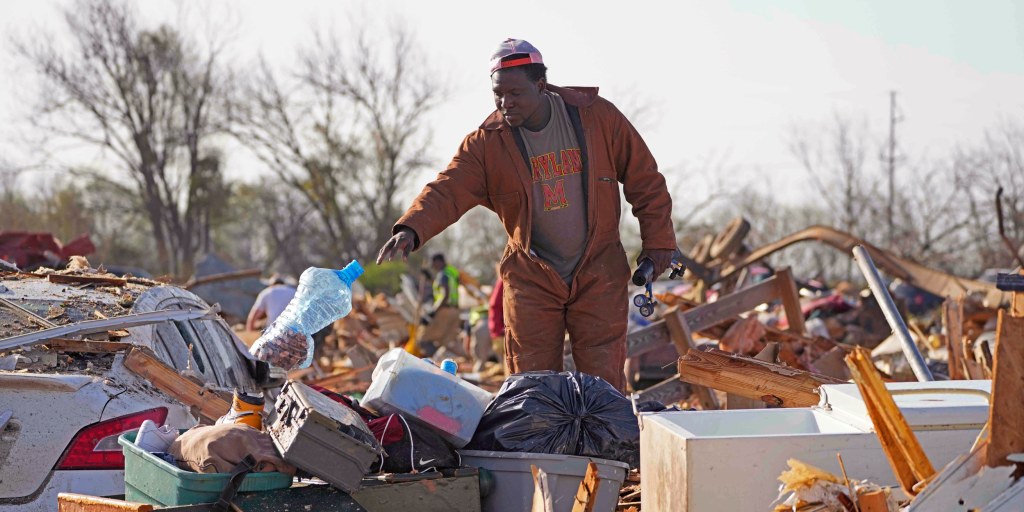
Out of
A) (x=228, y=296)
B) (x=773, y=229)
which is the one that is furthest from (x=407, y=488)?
(x=773, y=229)

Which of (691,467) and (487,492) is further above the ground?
(691,467)

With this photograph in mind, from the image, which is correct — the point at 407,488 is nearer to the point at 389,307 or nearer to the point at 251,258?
the point at 389,307

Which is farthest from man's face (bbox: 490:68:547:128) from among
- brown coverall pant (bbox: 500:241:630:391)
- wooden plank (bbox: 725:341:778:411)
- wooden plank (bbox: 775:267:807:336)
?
wooden plank (bbox: 775:267:807:336)

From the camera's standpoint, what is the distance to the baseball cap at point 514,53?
560 cm

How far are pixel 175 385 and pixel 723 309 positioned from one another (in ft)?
16.0

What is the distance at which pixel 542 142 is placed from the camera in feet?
19.0

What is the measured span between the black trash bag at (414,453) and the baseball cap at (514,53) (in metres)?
1.97

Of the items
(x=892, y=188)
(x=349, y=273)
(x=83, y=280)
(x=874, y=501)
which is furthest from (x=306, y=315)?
(x=892, y=188)

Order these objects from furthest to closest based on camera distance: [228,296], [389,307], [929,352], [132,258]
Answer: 1. [132,258]
2. [228,296]
3. [389,307]
4. [929,352]

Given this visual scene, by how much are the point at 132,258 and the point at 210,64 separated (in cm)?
735

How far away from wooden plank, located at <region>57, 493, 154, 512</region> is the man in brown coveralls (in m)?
2.25

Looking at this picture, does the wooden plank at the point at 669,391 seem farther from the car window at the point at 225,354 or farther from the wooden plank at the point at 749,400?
the car window at the point at 225,354

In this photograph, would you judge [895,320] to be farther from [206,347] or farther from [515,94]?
[206,347]

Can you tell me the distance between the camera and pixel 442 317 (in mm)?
18547
